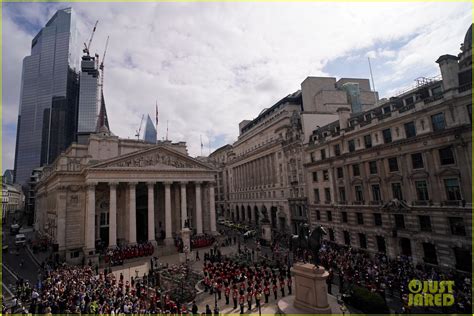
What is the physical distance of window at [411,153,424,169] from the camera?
84.3ft

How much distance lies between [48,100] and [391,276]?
17367 centimetres

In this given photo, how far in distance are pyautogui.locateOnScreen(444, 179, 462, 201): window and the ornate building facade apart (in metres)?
0.08

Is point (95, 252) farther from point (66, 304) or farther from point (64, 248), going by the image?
point (66, 304)

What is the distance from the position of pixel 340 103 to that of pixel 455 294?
131 feet

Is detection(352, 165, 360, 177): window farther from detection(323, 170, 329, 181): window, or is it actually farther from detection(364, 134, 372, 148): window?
detection(323, 170, 329, 181): window

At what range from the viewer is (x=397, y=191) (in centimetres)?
2820

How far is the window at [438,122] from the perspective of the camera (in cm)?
2374

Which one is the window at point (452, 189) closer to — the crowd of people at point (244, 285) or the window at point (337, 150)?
the window at point (337, 150)

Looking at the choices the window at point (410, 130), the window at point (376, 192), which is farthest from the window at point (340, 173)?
the window at point (410, 130)

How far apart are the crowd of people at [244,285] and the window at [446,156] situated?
17.6m

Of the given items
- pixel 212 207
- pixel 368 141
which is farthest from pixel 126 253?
pixel 368 141

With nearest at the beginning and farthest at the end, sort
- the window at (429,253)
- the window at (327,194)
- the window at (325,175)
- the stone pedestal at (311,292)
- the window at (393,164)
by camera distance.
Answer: the stone pedestal at (311,292) → the window at (429,253) → the window at (393,164) → the window at (327,194) → the window at (325,175)

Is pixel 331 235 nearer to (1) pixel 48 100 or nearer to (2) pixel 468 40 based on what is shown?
(2) pixel 468 40
